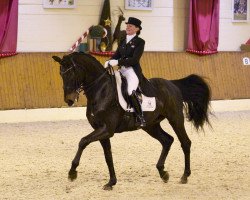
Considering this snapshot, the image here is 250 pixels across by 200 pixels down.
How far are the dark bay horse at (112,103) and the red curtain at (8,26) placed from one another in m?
5.11

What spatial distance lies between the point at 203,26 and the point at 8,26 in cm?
423

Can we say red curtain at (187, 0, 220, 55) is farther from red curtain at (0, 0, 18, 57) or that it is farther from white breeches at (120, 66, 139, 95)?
white breeches at (120, 66, 139, 95)

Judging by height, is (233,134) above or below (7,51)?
below

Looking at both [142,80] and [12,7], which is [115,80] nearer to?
[142,80]

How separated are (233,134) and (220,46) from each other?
443 cm

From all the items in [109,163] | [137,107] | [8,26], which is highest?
[8,26]

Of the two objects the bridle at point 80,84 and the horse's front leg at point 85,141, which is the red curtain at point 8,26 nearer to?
the bridle at point 80,84

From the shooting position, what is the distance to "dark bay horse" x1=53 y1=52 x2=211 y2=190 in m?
5.75

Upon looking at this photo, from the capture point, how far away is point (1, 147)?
866 centimetres

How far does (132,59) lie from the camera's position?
616cm

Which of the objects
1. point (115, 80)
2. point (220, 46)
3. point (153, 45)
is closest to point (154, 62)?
point (153, 45)

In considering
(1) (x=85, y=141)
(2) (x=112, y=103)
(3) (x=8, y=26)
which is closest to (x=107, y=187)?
(1) (x=85, y=141)

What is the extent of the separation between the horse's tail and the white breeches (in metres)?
0.87

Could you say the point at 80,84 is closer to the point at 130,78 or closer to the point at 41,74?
the point at 130,78
